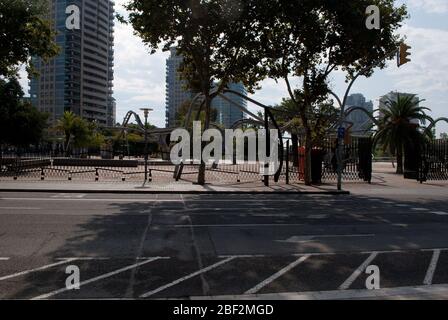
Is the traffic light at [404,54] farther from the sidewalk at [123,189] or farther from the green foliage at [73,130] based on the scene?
the green foliage at [73,130]

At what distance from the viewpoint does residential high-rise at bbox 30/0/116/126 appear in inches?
2854

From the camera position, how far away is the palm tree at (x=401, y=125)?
134 feet

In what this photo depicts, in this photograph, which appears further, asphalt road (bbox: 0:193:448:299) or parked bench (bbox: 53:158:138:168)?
parked bench (bbox: 53:158:138:168)

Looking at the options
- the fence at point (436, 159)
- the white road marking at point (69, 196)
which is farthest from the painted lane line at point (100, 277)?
the fence at point (436, 159)

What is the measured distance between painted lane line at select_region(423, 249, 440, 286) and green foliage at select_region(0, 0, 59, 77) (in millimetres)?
23780

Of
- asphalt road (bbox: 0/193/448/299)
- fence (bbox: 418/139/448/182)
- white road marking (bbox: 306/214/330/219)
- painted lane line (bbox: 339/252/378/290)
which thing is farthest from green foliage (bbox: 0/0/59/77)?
fence (bbox: 418/139/448/182)

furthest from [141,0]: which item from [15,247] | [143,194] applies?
[15,247]

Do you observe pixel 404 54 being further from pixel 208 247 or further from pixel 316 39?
pixel 208 247

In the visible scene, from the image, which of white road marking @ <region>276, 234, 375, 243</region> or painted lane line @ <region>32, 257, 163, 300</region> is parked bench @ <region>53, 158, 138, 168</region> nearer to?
white road marking @ <region>276, 234, 375, 243</region>

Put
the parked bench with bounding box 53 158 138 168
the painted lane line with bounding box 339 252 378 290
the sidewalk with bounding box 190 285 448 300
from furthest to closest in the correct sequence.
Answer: the parked bench with bounding box 53 158 138 168 → the painted lane line with bounding box 339 252 378 290 → the sidewalk with bounding box 190 285 448 300

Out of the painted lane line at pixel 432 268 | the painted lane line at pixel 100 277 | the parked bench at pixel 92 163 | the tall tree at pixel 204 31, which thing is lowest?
the painted lane line at pixel 432 268

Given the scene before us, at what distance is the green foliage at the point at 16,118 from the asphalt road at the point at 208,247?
85.8ft

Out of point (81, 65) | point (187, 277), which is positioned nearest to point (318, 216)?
point (187, 277)
